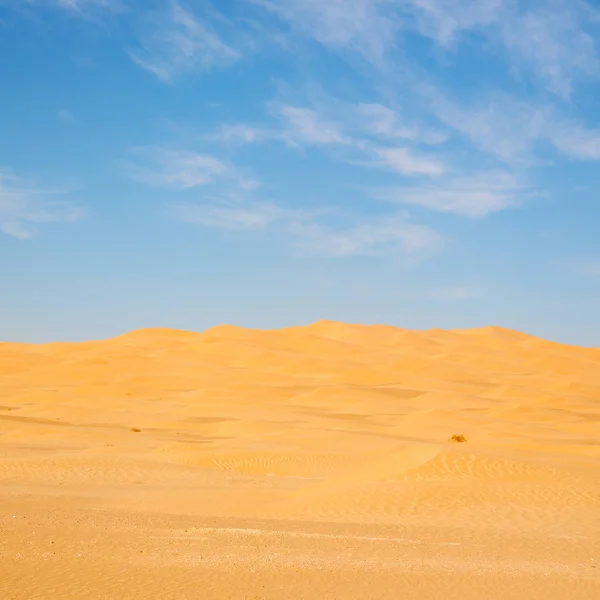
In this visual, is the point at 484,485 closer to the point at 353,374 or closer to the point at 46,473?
the point at 46,473

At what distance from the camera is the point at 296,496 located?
59.9ft

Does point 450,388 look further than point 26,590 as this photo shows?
Yes

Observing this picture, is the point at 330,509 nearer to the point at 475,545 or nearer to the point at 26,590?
the point at 475,545

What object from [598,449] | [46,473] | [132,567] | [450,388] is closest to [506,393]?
[450,388]

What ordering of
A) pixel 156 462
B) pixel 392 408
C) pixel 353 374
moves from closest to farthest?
pixel 156 462 → pixel 392 408 → pixel 353 374

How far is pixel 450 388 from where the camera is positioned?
60812 mm

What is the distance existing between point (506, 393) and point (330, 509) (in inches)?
1769

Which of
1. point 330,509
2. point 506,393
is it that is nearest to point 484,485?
point 330,509

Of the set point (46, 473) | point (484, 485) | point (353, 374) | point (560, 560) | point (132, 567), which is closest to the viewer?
point (132, 567)

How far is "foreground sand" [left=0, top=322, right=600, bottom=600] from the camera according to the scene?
31.8 ft

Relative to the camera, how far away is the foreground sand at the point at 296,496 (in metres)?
9.68

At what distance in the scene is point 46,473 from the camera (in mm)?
21719

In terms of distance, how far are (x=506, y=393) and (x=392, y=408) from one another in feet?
47.6

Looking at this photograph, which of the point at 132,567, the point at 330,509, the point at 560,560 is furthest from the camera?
the point at 330,509
